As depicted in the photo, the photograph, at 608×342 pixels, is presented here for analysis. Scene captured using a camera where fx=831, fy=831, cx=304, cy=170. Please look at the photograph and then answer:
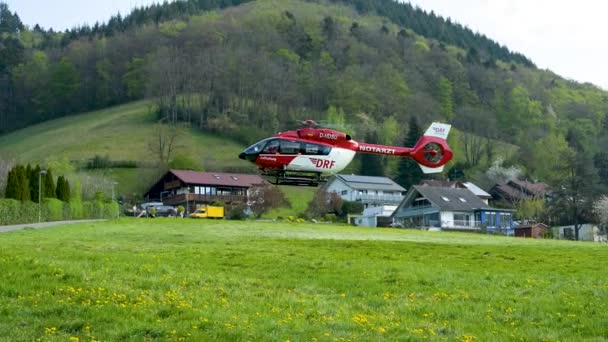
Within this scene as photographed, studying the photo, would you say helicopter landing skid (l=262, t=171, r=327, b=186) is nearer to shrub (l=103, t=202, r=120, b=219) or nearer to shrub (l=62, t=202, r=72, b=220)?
shrub (l=62, t=202, r=72, b=220)

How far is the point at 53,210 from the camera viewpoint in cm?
7181

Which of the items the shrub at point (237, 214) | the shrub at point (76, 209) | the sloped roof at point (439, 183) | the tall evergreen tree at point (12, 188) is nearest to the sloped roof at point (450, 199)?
the sloped roof at point (439, 183)

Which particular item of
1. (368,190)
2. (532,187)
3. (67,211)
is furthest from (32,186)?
(532,187)

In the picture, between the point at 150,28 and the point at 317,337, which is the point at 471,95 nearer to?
the point at 150,28

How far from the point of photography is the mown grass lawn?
17.2 meters

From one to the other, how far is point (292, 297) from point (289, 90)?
422 feet

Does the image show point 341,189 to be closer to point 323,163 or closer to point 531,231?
point 531,231

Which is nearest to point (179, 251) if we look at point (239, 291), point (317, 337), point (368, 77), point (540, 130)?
point (239, 291)

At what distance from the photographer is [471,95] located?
18450 centimetres

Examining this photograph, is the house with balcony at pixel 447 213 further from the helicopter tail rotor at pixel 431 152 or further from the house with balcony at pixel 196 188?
the helicopter tail rotor at pixel 431 152

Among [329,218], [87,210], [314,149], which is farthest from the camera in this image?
[329,218]

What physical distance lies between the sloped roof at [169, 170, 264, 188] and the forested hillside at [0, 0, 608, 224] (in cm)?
1996

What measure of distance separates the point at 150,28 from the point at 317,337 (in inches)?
7456

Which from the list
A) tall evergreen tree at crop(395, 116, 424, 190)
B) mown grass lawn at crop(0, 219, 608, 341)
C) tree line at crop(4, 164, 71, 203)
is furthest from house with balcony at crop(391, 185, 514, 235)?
mown grass lawn at crop(0, 219, 608, 341)
